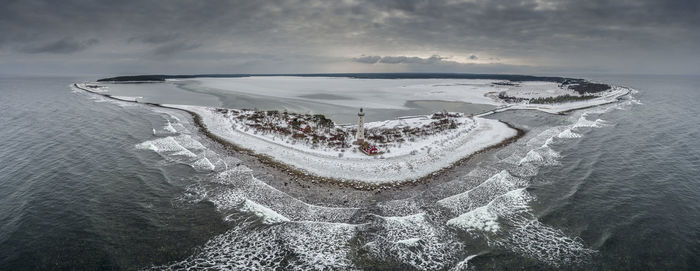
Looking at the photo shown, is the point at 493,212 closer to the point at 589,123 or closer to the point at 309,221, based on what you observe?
the point at 309,221

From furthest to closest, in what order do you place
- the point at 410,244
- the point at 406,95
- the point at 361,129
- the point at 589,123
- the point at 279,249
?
the point at 406,95 < the point at 589,123 < the point at 361,129 < the point at 410,244 < the point at 279,249

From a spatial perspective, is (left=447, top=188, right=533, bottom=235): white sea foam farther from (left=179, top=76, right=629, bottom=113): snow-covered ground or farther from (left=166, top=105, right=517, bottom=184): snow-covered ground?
(left=179, top=76, right=629, bottom=113): snow-covered ground

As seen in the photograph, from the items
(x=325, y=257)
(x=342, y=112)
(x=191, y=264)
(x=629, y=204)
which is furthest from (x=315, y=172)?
(x=342, y=112)

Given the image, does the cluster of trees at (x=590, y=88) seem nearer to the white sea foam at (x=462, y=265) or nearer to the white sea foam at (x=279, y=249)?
the white sea foam at (x=462, y=265)

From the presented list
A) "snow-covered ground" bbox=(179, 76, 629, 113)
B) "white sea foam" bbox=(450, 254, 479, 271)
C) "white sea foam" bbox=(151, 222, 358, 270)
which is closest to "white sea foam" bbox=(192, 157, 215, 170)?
"white sea foam" bbox=(151, 222, 358, 270)

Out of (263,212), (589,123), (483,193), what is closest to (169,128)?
(263,212)

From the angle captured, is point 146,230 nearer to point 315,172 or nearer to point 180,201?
point 180,201
